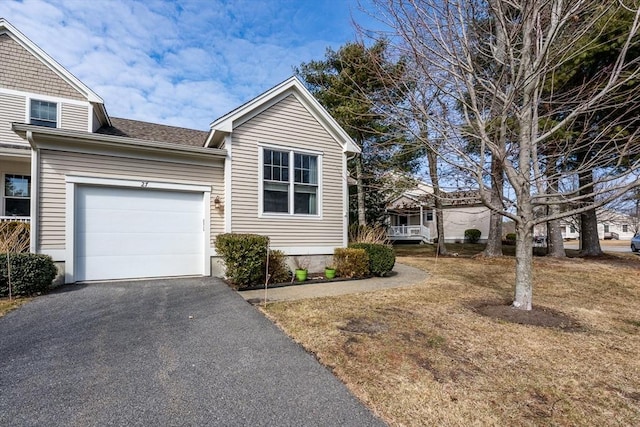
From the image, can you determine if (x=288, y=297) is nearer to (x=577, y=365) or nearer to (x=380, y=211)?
(x=577, y=365)

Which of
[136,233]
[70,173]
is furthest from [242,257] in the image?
[70,173]

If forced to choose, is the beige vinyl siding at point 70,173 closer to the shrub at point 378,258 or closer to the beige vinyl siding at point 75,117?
the beige vinyl siding at point 75,117

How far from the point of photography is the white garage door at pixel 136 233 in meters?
7.30

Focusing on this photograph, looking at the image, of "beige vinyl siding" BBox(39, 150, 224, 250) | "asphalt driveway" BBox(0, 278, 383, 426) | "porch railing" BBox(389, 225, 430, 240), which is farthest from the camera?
"porch railing" BBox(389, 225, 430, 240)

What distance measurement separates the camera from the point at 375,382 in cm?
309

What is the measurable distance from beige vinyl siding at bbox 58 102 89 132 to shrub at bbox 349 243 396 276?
391 inches

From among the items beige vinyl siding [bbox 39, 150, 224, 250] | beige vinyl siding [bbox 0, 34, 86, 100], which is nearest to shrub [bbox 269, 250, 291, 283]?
beige vinyl siding [bbox 39, 150, 224, 250]

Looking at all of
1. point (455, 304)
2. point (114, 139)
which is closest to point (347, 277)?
point (455, 304)

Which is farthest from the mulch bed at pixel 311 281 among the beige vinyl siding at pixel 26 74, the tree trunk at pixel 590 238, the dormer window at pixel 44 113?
the tree trunk at pixel 590 238

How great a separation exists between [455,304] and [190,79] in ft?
41.9

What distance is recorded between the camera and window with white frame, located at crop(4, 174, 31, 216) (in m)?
10.3

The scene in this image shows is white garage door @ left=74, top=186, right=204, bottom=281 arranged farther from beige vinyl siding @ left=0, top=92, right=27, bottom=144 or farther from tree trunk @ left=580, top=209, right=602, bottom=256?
tree trunk @ left=580, top=209, right=602, bottom=256

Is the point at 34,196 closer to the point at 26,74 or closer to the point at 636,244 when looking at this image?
the point at 26,74

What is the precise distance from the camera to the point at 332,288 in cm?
757
